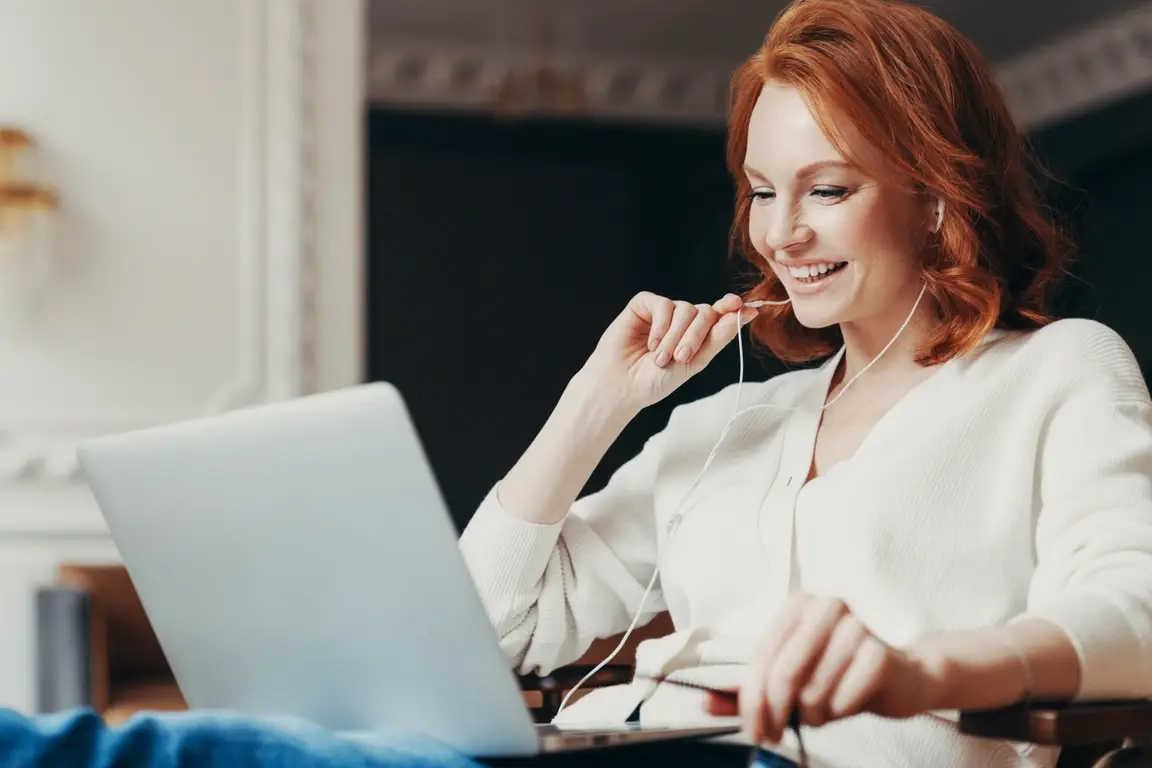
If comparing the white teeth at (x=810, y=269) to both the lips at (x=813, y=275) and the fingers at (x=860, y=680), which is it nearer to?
the lips at (x=813, y=275)

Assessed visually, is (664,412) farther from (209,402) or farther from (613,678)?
(613,678)

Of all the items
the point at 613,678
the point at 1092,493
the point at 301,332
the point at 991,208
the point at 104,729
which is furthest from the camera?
the point at 301,332

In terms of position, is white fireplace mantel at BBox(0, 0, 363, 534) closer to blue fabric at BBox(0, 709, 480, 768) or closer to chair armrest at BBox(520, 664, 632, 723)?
chair armrest at BBox(520, 664, 632, 723)

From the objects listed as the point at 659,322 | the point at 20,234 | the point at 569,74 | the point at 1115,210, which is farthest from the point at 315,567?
the point at 1115,210

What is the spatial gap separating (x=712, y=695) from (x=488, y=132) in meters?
5.52

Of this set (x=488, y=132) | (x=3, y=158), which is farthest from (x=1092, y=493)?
(x=488, y=132)

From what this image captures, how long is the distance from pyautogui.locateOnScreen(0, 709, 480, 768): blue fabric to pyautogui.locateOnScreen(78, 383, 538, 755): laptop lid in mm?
56

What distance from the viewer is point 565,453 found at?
1.46 meters

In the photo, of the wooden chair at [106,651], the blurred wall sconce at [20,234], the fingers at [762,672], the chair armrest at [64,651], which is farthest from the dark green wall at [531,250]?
the fingers at [762,672]

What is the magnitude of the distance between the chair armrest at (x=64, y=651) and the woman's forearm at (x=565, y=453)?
6.26 feet

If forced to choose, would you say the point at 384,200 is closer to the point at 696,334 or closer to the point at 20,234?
the point at 20,234

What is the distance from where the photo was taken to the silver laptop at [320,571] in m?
0.93

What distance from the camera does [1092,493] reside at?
3.88ft

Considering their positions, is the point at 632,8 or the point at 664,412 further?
the point at 664,412
